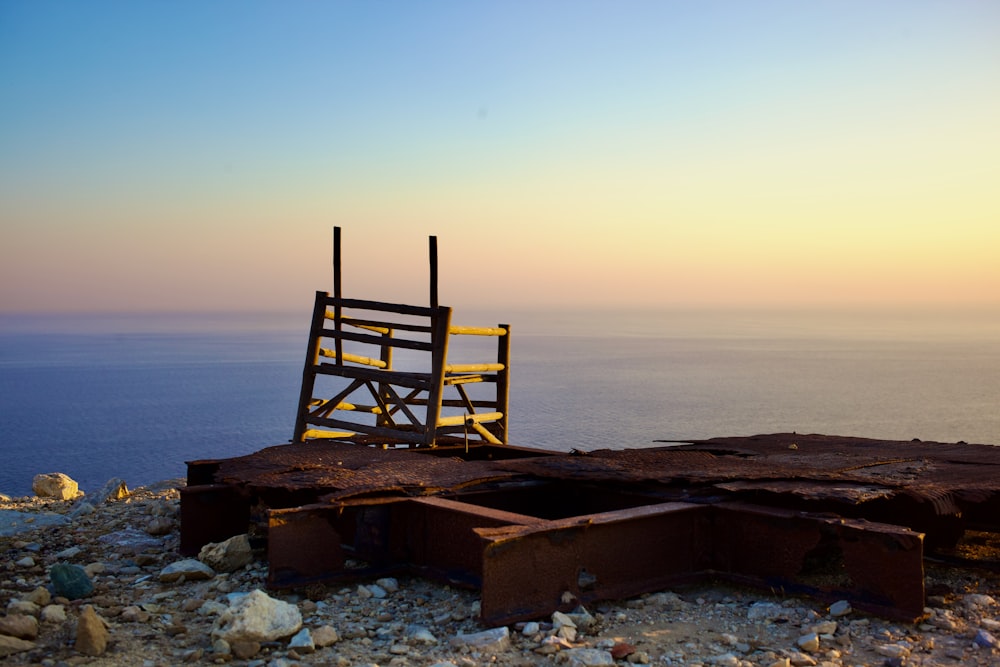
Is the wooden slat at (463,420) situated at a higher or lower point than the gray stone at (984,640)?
higher

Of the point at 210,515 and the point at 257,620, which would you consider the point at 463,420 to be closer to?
the point at 210,515

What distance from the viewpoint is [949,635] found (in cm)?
463

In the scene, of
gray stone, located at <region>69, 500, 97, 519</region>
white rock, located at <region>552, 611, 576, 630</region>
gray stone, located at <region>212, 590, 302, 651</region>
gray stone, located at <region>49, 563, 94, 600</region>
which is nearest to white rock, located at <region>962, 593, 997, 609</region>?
white rock, located at <region>552, 611, 576, 630</region>

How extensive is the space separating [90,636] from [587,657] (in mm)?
2339

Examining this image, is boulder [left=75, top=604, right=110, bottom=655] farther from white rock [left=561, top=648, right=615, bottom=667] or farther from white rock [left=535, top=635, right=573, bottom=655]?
white rock [left=561, top=648, right=615, bottom=667]

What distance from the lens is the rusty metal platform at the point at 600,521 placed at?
16.1 feet

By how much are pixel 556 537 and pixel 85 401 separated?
36.1 m

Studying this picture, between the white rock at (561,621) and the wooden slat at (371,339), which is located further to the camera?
the wooden slat at (371,339)

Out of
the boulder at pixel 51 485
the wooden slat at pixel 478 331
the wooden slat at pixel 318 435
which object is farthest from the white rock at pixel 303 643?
the boulder at pixel 51 485

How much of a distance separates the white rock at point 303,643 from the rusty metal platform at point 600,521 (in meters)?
0.79

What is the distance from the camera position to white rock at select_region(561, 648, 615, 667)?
4215 millimetres

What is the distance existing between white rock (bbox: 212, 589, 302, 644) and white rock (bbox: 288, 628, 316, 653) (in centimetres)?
9

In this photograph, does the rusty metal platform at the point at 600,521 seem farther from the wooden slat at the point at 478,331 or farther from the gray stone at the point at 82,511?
the wooden slat at the point at 478,331

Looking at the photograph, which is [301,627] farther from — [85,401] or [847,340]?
[847,340]
